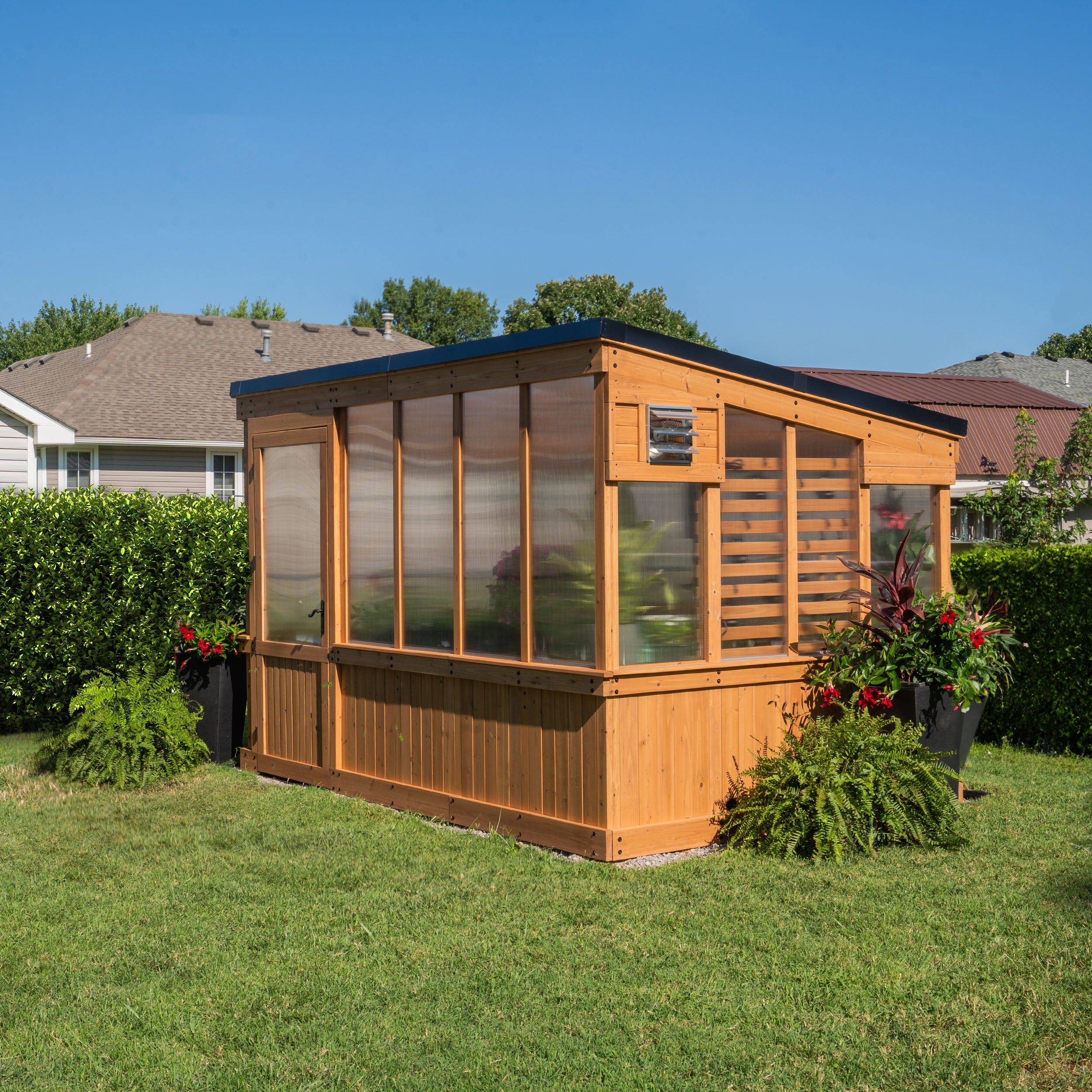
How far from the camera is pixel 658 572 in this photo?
20.8ft

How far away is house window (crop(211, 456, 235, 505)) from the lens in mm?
18672

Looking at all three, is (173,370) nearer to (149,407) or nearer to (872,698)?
(149,407)

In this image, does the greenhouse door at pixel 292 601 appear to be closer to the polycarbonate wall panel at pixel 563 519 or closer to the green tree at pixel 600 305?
the polycarbonate wall panel at pixel 563 519

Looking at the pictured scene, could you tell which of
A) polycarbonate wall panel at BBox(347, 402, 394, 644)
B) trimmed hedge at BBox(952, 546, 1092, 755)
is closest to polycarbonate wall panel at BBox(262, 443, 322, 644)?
polycarbonate wall panel at BBox(347, 402, 394, 644)

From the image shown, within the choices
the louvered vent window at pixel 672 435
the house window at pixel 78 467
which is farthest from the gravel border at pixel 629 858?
the house window at pixel 78 467

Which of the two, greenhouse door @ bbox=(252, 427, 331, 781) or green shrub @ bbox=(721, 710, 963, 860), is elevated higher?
greenhouse door @ bbox=(252, 427, 331, 781)

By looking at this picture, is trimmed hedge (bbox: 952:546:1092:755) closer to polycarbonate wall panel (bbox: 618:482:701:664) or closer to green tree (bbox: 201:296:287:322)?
polycarbonate wall panel (bbox: 618:482:701:664)

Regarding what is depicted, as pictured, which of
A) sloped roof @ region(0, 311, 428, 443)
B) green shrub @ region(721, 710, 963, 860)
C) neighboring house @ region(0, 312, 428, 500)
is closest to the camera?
green shrub @ region(721, 710, 963, 860)

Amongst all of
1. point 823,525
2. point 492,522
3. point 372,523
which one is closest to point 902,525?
point 823,525

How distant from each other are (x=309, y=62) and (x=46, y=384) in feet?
31.3

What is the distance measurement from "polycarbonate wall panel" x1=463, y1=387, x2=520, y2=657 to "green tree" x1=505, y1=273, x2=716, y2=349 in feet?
127

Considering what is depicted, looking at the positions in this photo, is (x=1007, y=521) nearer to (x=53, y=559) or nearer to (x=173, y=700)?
(x=173, y=700)

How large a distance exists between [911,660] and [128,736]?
5.23 metres

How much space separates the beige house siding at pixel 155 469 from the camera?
1812cm
